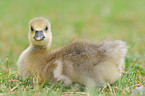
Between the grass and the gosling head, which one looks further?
the gosling head

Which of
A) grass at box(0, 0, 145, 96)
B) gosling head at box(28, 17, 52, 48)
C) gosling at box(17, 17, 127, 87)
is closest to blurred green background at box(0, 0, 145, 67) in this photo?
grass at box(0, 0, 145, 96)

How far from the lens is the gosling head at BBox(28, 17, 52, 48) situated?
3.24 meters

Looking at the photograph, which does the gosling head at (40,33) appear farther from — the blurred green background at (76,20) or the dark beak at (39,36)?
the blurred green background at (76,20)

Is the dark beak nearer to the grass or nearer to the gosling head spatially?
the gosling head

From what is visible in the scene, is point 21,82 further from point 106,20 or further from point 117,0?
point 117,0

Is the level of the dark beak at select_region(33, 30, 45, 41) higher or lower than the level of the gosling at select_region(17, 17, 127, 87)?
higher

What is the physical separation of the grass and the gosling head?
505 millimetres

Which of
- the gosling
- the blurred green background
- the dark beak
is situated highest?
the blurred green background

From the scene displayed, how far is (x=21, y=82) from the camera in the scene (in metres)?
3.16

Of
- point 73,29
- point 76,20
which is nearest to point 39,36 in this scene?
point 73,29

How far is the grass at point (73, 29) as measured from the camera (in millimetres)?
3016

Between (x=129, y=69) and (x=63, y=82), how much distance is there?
1.07 meters

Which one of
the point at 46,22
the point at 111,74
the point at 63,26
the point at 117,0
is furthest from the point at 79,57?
the point at 117,0

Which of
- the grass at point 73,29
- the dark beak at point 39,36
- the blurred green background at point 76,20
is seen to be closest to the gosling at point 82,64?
the dark beak at point 39,36
